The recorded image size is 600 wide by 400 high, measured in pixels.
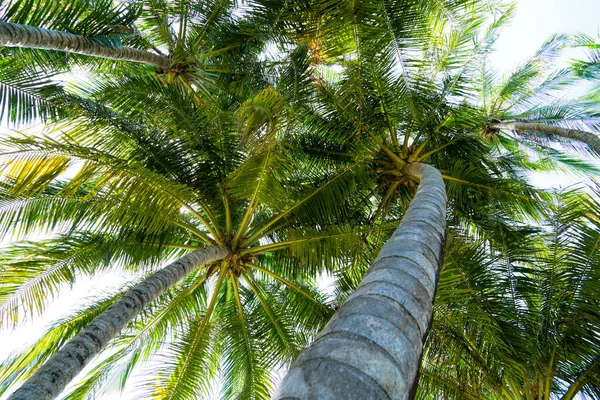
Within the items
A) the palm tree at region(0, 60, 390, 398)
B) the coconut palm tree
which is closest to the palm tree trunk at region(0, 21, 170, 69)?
the palm tree at region(0, 60, 390, 398)

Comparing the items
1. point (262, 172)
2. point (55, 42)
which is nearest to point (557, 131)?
point (262, 172)

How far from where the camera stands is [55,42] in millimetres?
5266

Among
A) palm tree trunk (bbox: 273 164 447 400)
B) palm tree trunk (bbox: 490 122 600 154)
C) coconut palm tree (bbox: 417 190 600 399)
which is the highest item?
palm tree trunk (bbox: 490 122 600 154)

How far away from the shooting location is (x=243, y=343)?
748 cm

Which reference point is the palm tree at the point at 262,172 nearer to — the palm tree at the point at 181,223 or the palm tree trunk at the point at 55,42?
the palm tree at the point at 181,223

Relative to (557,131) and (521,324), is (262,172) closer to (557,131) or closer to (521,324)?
(521,324)

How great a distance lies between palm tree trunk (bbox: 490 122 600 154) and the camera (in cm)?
720

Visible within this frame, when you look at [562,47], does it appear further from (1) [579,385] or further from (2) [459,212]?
(1) [579,385]

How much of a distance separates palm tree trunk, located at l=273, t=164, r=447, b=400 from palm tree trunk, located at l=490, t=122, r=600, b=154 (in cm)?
625

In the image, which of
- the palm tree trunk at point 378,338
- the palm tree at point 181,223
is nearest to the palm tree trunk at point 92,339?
the palm tree at point 181,223

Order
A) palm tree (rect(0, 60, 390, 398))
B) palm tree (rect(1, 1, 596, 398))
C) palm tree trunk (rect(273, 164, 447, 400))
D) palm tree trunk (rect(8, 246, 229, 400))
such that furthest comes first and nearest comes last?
palm tree (rect(1, 1, 596, 398))
palm tree (rect(0, 60, 390, 398))
palm tree trunk (rect(8, 246, 229, 400))
palm tree trunk (rect(273, 164, 447, 400))

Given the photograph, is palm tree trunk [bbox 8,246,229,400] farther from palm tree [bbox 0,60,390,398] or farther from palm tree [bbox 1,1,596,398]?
palm tree [bbox 1,1,596,398]

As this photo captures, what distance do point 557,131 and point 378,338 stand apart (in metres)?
8.91

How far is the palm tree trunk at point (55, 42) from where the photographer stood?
4.57 metres
